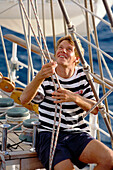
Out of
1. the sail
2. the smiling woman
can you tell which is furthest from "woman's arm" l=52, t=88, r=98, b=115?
the sail

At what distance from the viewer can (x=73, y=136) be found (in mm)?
2012

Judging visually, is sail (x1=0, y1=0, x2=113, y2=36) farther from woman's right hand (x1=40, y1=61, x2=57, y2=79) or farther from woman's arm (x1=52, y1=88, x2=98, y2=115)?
woman's right hand (x1=40, y1=61, x2=57, y2=79)

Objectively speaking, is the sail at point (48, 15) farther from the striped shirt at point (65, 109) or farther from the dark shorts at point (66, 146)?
the dark shorts at point (66, 146)

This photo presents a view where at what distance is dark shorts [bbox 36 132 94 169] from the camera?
76.1 inches

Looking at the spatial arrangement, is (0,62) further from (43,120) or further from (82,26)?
(43,120)

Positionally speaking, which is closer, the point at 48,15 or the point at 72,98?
the point at 72,98

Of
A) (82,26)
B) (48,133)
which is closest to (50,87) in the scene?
(48,133)

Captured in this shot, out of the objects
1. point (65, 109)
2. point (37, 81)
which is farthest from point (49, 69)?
point (65, 109)

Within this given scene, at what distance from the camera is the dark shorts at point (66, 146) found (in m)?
1.93

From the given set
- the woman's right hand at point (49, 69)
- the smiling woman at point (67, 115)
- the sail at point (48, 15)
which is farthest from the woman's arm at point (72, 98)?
the sail at point (48, 15)

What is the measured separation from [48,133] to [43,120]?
68 mm

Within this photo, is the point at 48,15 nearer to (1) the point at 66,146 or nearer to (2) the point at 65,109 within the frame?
(2) the point at 65,109

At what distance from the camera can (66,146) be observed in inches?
78.3

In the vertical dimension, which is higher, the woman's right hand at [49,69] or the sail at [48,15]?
the sail at [48,15]
